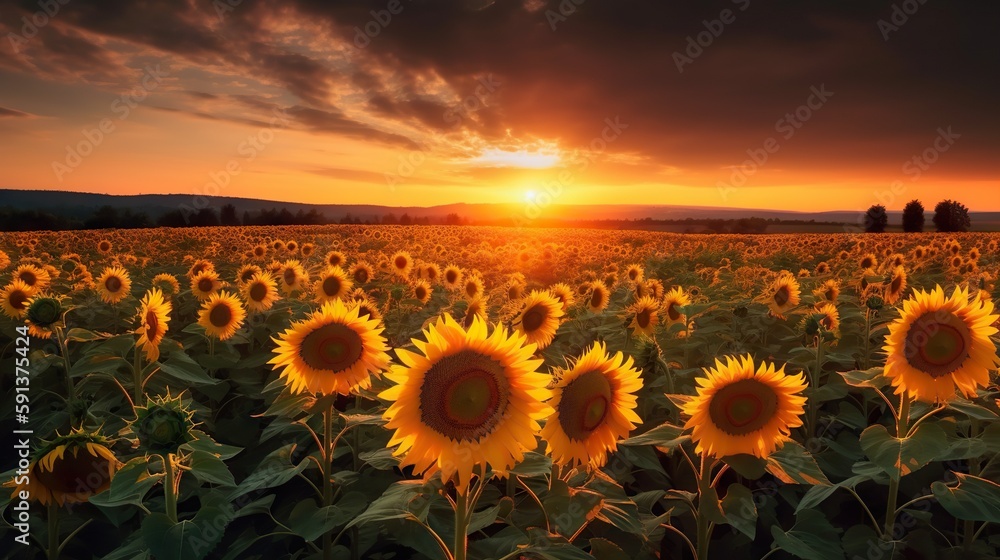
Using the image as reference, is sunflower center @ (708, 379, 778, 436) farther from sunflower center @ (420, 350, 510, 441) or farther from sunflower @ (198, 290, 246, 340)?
sunflower @ (198, 290, 246, 340)

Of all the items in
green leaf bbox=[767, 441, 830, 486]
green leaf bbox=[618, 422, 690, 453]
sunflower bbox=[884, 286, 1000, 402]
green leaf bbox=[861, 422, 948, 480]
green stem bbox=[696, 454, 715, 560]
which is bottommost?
green stem bbox=[696, 454, 715, 560]

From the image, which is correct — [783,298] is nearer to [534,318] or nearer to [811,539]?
[534,318]

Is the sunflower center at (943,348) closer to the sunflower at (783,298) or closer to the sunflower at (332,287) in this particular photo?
the sunflower at (783,298)

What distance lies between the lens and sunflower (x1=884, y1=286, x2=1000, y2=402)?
10.6ft

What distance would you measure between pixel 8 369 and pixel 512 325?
5.72 m

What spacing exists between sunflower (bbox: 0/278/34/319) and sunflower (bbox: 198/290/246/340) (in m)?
2.39

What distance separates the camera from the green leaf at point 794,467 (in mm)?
2762

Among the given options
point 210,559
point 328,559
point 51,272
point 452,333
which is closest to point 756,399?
point 452,333

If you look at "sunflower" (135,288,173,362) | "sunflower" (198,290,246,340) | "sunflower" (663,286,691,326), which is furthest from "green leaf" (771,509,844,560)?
"sunflower" (198,290,246,340)

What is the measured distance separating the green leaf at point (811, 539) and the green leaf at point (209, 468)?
103 inches

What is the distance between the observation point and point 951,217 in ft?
290

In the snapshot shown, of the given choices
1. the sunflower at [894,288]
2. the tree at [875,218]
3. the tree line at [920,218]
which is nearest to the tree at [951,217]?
the tree line at [920,218]

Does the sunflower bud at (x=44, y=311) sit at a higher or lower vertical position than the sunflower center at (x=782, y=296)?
lower

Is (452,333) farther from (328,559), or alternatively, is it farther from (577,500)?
(328,559)
